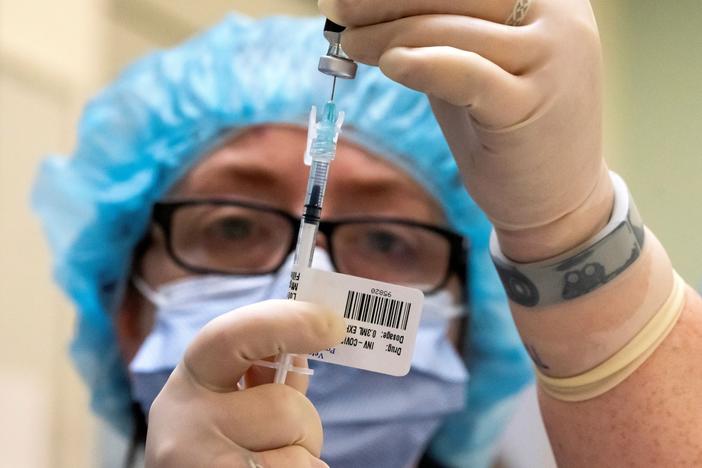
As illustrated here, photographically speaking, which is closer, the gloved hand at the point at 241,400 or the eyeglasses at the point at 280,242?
the gloved hand at the point at 241,400

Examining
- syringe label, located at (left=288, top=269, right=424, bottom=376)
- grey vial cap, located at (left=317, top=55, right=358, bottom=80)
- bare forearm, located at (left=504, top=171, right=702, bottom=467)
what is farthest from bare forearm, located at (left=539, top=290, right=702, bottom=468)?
grey vial cap, located at (left=317, top=55, right=358, bottom=80)

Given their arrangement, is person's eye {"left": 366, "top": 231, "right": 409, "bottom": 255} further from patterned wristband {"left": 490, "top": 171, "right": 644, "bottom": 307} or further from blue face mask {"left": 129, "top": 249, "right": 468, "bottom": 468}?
patterned wristband {"left": 490, "top": 171, "right": 644, "bottom": 307}

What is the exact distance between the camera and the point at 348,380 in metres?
0.88

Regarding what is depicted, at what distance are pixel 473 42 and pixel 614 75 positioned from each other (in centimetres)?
78

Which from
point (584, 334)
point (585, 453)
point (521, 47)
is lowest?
point (585, 453)

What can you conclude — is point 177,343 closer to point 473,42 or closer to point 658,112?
point 473,42

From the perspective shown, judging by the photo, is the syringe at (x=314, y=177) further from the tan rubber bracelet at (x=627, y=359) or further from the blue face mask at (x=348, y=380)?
the blue face mask at (x=348, y=380)

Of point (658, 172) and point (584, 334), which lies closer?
point (584, 334)

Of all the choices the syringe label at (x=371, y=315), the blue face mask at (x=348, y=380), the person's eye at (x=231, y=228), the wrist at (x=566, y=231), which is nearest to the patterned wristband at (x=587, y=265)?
the wrist at (x=566, y=231)

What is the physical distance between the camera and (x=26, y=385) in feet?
3.80

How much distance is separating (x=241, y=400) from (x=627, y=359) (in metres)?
0.30

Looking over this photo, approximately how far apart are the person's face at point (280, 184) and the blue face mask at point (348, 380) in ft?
0.17

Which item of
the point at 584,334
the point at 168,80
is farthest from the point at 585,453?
the point at 168,80

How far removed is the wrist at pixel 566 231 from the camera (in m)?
0.51
